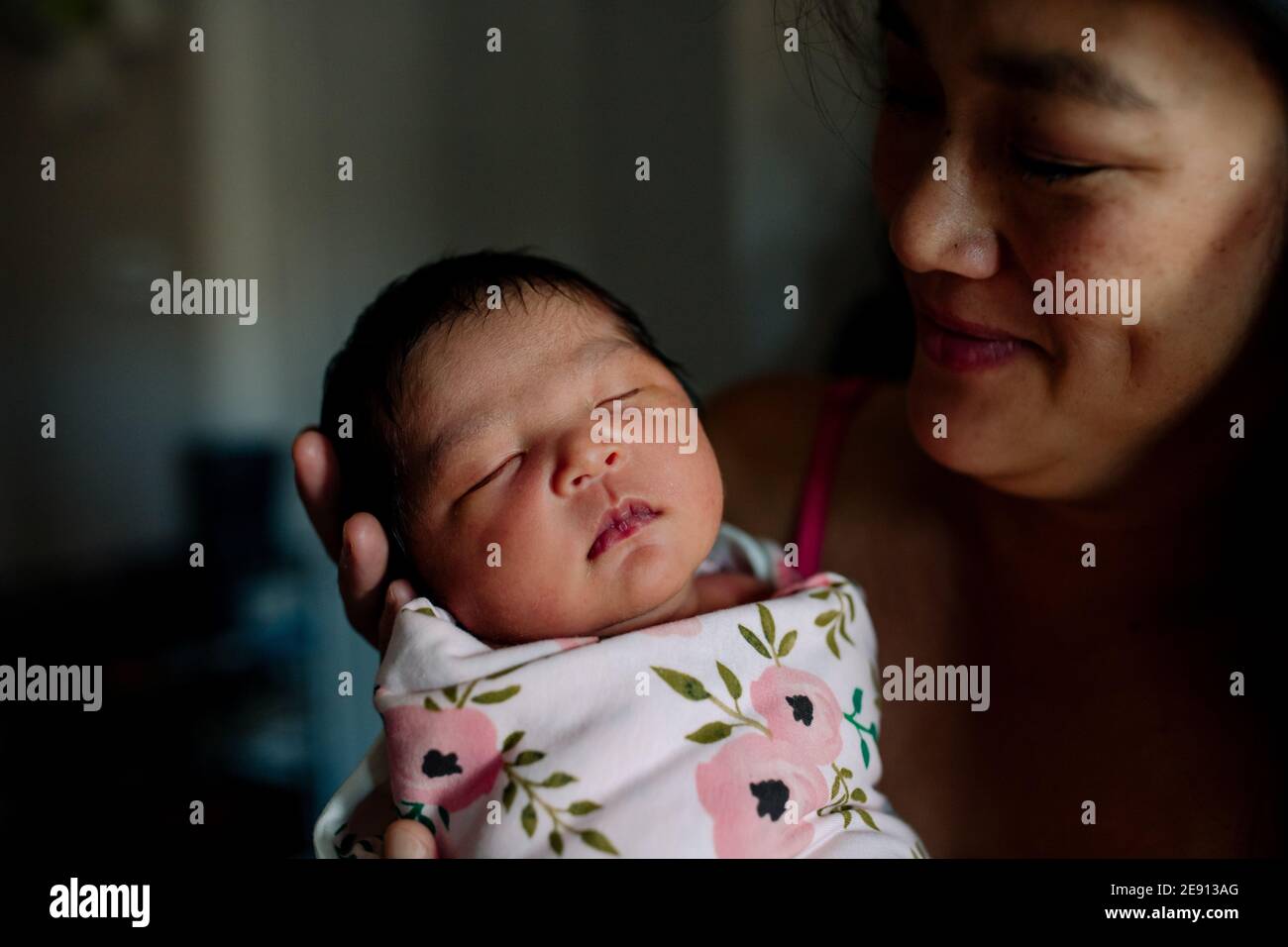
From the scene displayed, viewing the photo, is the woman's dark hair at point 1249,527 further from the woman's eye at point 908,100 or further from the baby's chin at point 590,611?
the baby's chin at point 590,611

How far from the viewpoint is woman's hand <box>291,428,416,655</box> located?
91 centimetres

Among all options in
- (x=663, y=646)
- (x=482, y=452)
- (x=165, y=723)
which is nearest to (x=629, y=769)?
(x=663, y=646)

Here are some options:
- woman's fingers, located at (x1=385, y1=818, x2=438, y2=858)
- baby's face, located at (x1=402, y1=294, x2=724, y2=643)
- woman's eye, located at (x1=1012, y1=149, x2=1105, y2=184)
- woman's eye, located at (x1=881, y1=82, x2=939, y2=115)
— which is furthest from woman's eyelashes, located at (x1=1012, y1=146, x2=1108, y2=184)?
woman's fingers, located at (x1=385, y1=818, x2=438, y2=858)

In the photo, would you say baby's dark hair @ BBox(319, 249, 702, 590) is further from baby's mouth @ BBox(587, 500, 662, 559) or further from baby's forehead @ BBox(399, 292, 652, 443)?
baby's mouth @ BBox(587, 500, 662, 559)

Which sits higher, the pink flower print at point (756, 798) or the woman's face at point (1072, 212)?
the woman's face at point (1072, 212)

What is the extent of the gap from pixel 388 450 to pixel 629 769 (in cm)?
36

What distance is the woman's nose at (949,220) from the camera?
836 millimetres

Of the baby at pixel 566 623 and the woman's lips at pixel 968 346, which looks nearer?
the baby at pixel 566 623

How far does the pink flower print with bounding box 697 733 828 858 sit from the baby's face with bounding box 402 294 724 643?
5.9 inches

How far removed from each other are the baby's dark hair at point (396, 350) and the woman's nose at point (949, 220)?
263 mm

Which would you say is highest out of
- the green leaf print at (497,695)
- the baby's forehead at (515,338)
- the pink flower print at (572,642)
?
the baby's forehead at (515,338)

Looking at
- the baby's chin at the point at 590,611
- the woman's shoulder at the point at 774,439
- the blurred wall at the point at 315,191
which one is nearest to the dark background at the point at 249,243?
the blurred wall at the point at 315,191

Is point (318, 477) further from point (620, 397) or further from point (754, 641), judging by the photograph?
point (754, 641)
